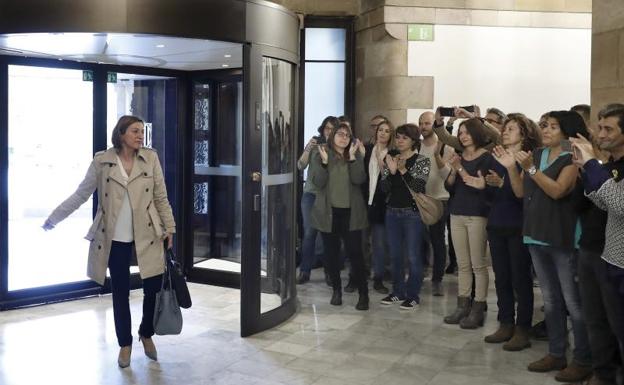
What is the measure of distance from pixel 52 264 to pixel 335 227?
2.58 meters

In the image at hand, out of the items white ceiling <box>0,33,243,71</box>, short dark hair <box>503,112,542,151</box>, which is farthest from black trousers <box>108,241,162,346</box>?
short dark hair <box>503,112,542,151</box>

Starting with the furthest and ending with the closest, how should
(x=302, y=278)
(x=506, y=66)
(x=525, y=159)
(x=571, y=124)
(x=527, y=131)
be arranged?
1. (x=506, y=66)
2. (x=302, y=278)
3. (x=527, y=131)
4. (x=525, y=159)
5. (x=571, y=124)

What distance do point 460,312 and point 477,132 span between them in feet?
4.83

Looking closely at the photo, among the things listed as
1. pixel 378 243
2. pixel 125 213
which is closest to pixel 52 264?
pixel 125 213

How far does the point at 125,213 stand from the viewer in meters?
4.71

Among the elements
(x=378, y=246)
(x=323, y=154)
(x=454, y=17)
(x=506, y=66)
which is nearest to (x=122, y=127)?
(x=323, y=154)

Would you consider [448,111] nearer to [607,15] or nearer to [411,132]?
[411,132]

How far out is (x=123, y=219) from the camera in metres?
4.70

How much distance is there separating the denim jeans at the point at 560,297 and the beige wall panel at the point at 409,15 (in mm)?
4364

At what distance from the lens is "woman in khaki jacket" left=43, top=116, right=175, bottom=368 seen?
15.4 feet

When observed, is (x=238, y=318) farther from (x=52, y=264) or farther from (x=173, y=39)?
(x=173, y=39)

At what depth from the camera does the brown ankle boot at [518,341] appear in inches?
203

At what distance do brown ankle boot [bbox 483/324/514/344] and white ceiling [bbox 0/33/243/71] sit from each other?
2848 millimetres

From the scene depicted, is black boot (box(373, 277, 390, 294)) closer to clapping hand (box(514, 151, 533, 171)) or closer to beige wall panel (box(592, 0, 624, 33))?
clapping hand (box(514, 151, 533, 171))
